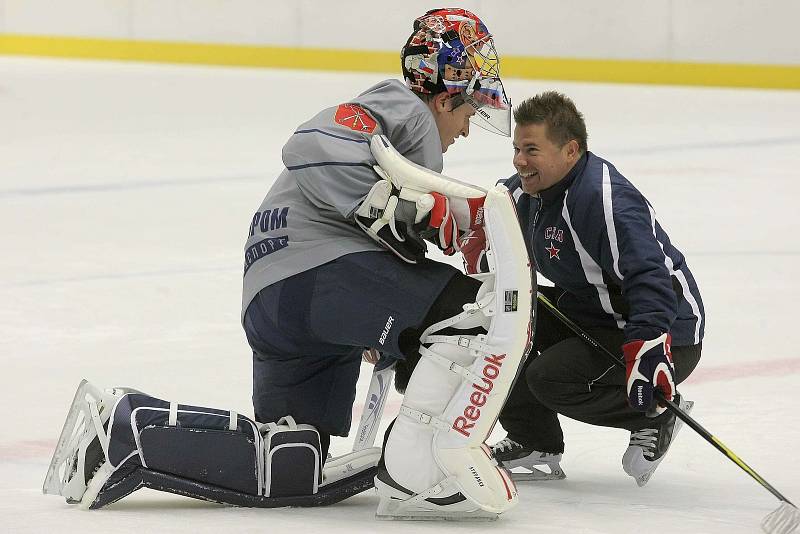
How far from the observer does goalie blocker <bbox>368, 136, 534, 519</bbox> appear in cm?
240

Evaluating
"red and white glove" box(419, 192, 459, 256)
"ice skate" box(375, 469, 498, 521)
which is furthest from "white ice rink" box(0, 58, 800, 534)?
"red and white glove" box(419, 192, 459, 256)

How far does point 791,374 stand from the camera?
365 centimetres

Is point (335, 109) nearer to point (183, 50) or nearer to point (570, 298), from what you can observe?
point (570, 298)

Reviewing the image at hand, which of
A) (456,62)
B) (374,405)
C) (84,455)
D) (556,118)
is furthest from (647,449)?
(84,455)

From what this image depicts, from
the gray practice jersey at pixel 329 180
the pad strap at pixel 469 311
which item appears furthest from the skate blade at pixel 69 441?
the pad strap at pixel 469 311

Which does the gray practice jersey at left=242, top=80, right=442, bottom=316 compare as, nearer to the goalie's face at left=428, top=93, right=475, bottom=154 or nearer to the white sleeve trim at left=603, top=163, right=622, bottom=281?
the goalie's face at left=428, top=93, right=475, bottom=154

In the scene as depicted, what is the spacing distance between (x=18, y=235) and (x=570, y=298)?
321cm

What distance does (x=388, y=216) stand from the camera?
245 cm

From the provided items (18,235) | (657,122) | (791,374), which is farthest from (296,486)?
(657,122)

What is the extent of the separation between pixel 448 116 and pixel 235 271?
2372mm

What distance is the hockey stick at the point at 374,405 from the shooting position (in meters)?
2.71

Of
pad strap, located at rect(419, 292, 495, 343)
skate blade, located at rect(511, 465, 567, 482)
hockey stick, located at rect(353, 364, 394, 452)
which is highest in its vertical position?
pad strap, located at rect(419, 292, 495, 343)

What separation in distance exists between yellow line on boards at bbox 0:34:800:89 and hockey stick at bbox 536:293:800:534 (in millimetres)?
7912

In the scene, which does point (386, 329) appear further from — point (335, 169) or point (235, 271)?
point (235, 271)
